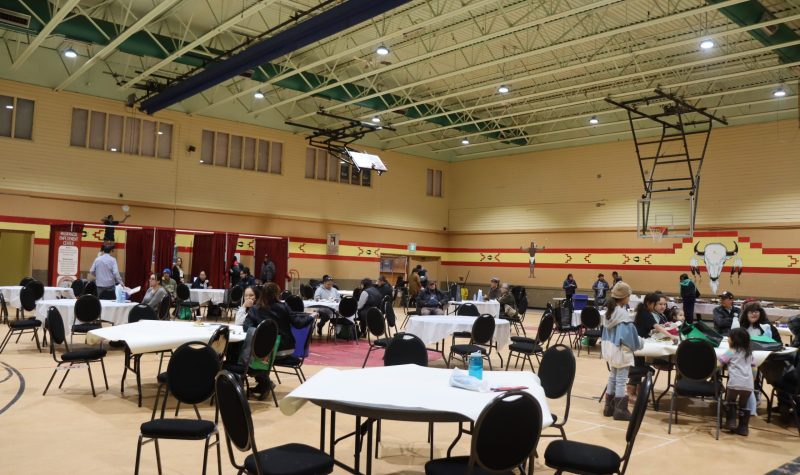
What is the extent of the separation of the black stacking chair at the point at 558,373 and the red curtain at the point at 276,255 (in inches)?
611

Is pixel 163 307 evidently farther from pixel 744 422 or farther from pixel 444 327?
pixel 744 422

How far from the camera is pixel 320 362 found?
9000 mm

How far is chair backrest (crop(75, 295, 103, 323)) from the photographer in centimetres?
824

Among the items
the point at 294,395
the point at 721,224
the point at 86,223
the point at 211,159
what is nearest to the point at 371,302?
the point at 294,395

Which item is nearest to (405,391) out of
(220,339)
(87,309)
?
(220,339)

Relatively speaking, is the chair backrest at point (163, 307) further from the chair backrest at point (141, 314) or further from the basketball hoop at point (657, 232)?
the basketball hoop at point (657, 232)

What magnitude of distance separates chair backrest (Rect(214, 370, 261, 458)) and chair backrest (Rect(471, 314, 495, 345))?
517 cm

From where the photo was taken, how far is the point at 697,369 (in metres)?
5.82

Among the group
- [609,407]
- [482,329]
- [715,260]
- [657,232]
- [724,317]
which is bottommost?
[609,407]

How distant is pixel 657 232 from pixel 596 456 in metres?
12.5

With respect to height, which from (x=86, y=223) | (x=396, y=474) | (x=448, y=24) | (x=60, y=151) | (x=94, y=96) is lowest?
(x=396, y=474)

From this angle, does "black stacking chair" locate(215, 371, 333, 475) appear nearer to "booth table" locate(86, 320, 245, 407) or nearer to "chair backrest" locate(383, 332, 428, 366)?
"chair backrest" locate(383, 332, 428, 366)

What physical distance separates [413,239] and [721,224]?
11075 millimetres

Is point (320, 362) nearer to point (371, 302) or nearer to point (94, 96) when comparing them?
point (371, 302)
